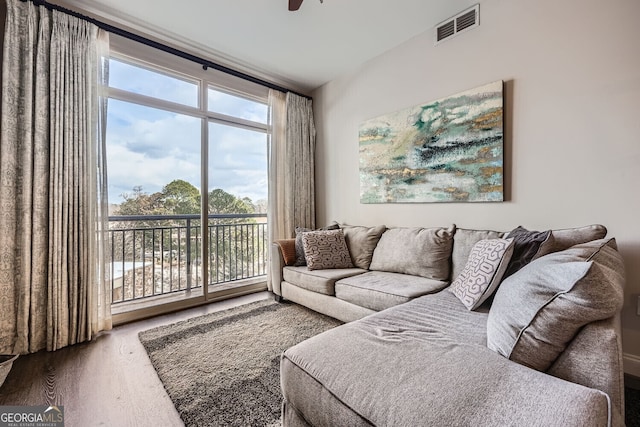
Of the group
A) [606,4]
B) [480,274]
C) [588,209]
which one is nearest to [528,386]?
[480,274]

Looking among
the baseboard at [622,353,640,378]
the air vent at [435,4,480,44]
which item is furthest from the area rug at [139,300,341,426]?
the air vent at [435,4,480,44]

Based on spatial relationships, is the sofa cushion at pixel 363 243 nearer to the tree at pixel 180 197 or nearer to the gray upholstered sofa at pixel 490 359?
the gray upholstered sofa at pixel 490 359

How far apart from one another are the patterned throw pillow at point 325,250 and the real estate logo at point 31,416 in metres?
1.94

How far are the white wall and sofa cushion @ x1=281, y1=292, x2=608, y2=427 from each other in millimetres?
1292

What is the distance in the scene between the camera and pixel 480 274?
5.41ft

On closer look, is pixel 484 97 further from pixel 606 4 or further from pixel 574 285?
pixel 574 285

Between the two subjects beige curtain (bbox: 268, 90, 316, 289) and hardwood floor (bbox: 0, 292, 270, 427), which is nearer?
hardwood floor (bbox: 0, 292, 270, 427)

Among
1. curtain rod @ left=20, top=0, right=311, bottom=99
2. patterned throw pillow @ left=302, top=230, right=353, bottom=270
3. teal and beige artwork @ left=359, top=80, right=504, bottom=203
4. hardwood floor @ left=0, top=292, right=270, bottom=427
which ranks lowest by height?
hardwood floor @ left=0, top=292, right=270, bottom=427

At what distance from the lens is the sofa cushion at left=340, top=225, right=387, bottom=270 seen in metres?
2.88

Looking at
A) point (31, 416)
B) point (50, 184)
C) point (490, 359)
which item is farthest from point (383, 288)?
point (50, 184)

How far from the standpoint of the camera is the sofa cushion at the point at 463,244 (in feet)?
7.11

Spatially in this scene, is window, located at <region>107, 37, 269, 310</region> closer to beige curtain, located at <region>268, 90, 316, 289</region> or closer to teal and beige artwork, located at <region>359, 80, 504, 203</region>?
beige curtain, located at <region>268, 90, 316, 289</region>

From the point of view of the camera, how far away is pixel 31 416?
50.1 inches

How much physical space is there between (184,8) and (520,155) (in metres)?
2.98
